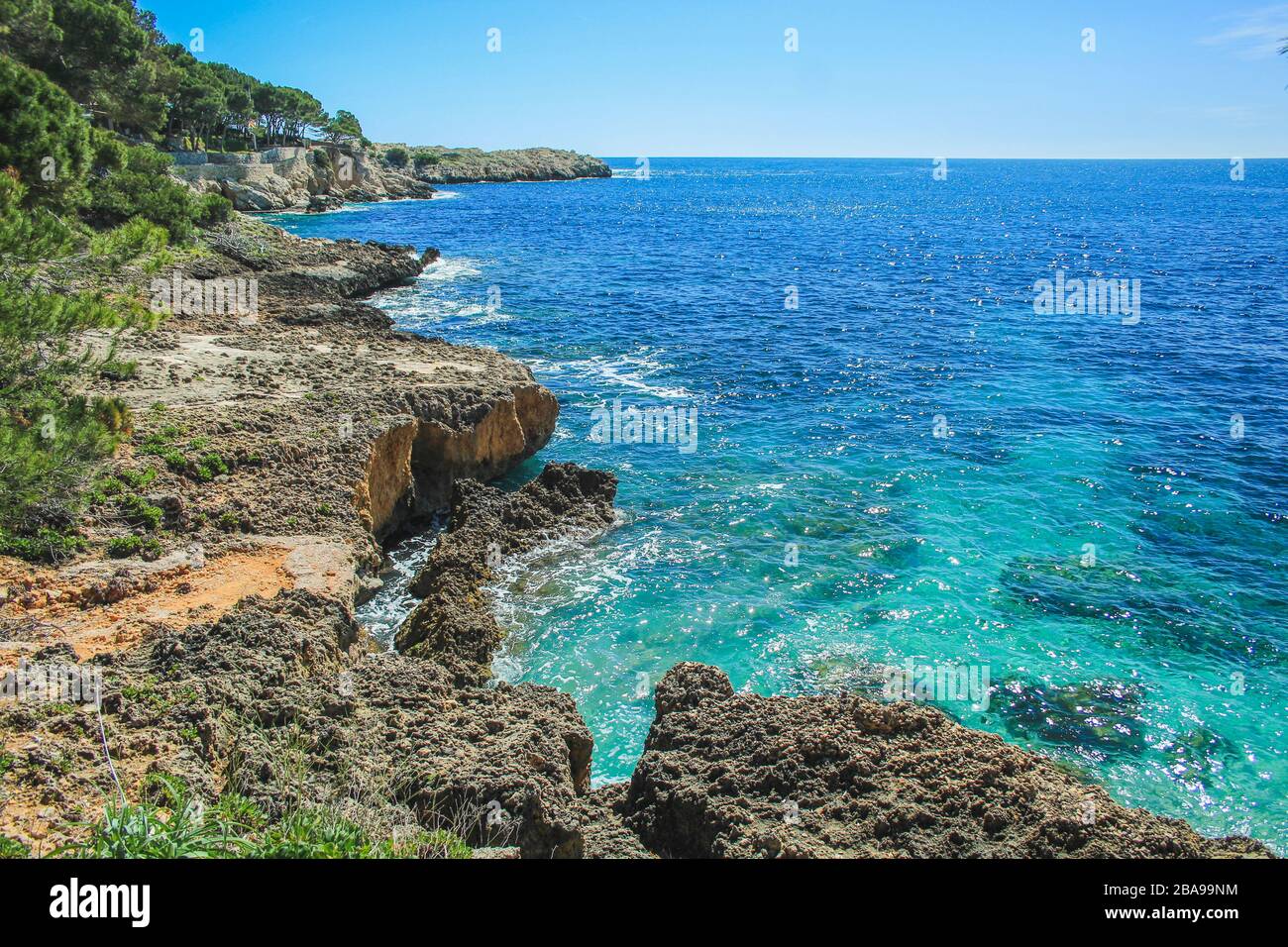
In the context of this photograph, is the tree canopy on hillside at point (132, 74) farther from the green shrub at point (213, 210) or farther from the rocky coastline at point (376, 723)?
the rocky coastline at point (376, 723)

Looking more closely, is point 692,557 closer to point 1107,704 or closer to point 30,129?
point 1107,704

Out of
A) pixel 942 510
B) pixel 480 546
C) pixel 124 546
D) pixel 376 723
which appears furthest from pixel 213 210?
pixel 376 723

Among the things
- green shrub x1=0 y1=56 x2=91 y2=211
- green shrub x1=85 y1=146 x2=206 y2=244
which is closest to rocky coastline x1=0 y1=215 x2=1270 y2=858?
green shrub x1=0 y1=56 x2=91 y2=211

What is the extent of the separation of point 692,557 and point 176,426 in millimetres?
14508

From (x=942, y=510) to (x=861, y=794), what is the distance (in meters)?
16.2

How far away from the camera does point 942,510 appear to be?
2647 centimetres

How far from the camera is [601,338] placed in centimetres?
4756

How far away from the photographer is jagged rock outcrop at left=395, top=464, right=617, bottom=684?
1794 centimetres

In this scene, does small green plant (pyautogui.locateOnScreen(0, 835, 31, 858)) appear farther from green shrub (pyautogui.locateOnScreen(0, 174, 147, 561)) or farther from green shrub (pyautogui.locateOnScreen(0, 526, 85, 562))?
green shrub (pyautogui.locateOnScreen(0, 526, 85, 562))

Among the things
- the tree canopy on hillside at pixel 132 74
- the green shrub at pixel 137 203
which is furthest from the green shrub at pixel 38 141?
the tree canopy on hillside at pixel 132 74

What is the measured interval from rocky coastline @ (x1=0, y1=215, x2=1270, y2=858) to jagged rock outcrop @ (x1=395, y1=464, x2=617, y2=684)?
10 centimetres

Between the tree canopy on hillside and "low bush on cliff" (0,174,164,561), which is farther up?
the tree canopy on hillside

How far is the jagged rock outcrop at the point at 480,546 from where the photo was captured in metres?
17.9

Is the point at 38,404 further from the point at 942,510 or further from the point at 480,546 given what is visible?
the point at 942,510
